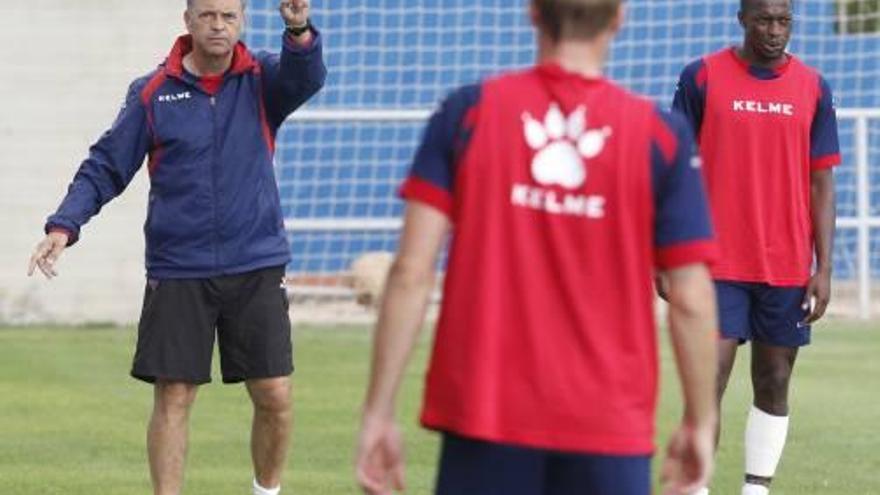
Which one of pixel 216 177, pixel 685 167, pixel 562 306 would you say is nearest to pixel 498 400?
pixel 562 306

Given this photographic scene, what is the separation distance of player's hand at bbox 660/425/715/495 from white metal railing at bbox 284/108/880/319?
45.2 ft

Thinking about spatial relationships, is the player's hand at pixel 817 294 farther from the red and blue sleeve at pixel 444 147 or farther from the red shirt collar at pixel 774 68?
the red and blue sleeve at pixel 444 147

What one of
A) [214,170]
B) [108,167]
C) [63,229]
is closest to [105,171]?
[108,167]

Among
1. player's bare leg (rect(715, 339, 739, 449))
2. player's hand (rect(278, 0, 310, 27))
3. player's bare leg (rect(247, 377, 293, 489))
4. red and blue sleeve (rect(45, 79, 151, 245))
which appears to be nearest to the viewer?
player's hand (rect(278, 0, 310, 27))

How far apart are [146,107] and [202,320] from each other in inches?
32.7

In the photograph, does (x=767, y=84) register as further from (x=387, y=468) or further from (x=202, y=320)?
(x=387, y=468)

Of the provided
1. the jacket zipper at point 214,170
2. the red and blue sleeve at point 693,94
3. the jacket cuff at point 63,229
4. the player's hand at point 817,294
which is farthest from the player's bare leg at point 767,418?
the jacket cuff at point 63,229

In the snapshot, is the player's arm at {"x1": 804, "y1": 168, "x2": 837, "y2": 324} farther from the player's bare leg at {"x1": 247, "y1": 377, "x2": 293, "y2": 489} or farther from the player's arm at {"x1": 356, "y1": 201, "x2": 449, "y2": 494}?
the player's arm at {"x1": 356, "y1": 201, "x2": 449, "y2": 494}

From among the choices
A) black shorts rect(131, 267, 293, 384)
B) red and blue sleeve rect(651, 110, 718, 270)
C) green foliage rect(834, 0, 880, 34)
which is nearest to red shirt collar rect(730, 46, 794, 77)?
black shorts rect(131, 267, 293, 384)

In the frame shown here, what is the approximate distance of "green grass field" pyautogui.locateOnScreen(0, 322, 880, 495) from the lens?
1139cm

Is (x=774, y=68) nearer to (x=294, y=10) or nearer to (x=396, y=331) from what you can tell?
(x=294, y=10)

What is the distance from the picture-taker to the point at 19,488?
36.3ft

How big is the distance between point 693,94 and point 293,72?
1594mm

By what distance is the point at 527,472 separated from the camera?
5711 mm
